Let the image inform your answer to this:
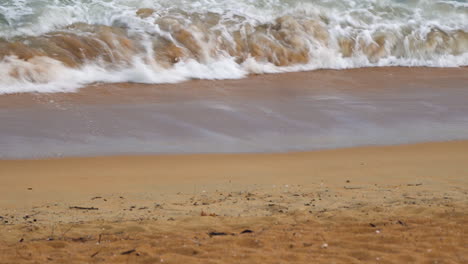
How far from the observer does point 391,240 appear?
14.7 ft

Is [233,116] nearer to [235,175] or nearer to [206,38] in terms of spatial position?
[235,175]

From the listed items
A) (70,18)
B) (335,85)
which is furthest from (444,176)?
(70,18)

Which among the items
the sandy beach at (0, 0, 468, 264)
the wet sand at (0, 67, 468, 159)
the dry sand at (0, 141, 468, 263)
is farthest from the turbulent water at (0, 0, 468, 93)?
the dry sand at (0, 141, 468, 263)

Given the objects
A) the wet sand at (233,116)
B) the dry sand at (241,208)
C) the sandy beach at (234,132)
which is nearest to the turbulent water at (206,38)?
the sandy beach at (234,132)

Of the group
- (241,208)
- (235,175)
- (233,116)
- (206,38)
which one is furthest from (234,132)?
(206,38)

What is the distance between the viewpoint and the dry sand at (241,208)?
14.0 feet

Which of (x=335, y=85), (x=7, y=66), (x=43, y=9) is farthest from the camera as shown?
(x=43, y=9)

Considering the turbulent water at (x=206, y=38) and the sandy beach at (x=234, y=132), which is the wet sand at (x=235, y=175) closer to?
the sandy beach at (x=234, y=132)

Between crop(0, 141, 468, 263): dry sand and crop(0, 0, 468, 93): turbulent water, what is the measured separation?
371 cm

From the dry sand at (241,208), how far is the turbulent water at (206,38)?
12.2 ft

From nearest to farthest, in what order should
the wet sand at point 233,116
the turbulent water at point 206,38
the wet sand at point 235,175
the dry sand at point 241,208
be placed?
the dry sand at point 241,208 < the wet sand at point 235,175 < the wet sand at point 233,116 < the turbulent water at point 206,38

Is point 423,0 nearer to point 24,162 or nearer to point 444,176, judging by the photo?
point 444,176

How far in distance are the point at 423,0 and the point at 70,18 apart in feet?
22.2

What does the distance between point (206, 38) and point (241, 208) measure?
655 centimetres
